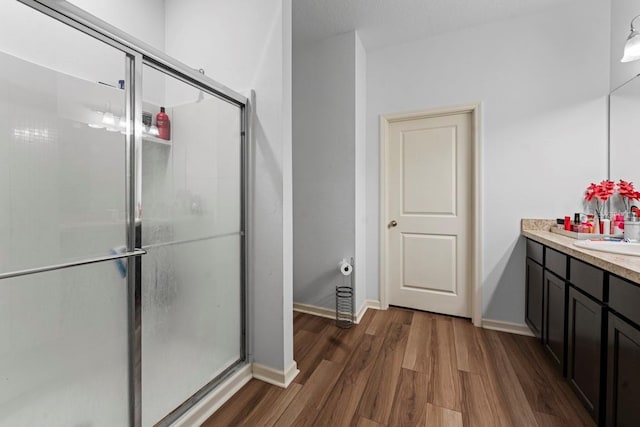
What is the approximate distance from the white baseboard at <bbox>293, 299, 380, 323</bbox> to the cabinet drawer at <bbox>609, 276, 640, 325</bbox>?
68.6 inches

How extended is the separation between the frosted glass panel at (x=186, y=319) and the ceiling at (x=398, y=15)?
1.96m

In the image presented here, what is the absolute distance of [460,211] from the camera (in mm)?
2512

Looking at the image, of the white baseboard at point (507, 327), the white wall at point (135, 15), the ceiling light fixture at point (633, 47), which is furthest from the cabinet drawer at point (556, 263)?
the white wall at point (135, 15)

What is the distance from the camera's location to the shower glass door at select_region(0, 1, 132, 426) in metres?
0.85

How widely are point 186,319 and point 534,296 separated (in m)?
2.36

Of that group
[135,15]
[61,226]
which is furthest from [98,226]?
[135,15]

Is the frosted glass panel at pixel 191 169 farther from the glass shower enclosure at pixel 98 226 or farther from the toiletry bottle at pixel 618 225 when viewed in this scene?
the toiletry bottle at pixel 618 225

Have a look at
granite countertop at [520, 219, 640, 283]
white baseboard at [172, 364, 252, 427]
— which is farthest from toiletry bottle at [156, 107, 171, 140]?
granite countertop at [520, 219, 640, 283]

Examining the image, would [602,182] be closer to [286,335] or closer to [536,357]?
[536,357]

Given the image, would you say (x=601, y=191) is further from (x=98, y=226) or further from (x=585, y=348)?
(x=98, y=226)

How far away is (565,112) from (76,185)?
3105mm

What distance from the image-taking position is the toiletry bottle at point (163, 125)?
4.11ft

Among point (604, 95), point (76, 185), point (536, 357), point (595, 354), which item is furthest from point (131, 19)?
point (536, 357)

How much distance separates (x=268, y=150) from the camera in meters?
1.63
